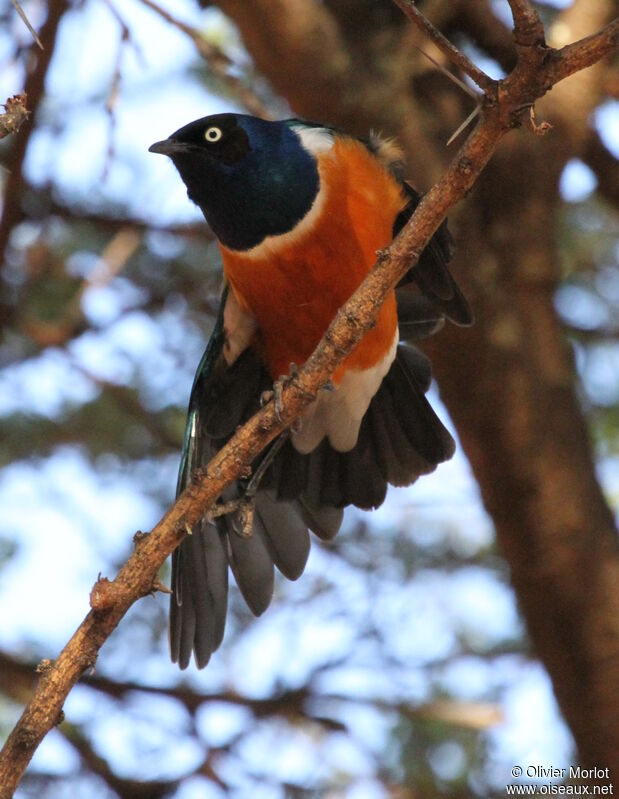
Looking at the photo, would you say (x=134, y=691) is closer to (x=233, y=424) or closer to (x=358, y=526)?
(x=233, y=424)

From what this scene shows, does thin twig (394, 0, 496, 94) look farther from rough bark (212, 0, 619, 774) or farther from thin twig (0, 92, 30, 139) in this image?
rough bark (212, 0, 619, 774)

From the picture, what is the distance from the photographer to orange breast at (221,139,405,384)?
3.65 meters

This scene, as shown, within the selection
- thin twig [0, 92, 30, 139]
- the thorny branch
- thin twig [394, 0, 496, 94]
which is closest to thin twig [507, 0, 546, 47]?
the thorny branch

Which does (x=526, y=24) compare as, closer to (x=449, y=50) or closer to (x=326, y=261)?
(x=449, y=50)

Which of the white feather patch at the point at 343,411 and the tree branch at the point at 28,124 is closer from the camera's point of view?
the white feather patch at the point at 343,411

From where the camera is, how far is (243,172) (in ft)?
12.9

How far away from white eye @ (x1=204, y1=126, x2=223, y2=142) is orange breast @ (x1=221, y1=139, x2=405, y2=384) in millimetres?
403

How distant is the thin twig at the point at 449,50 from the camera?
231 centimetres

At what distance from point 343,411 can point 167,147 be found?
44.8 inches

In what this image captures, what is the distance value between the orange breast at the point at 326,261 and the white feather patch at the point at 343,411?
0.43ft

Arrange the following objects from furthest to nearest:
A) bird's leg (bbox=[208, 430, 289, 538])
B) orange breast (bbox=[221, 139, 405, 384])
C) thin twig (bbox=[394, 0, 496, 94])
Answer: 1. orange breast (bbox=[221, 139, 405, 384])
2. bird's leg (bbox=[208, 430, 289, 538])
3. thin twig (bbox=[394, 0, 496, 94])

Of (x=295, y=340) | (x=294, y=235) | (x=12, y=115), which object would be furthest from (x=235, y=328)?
(x=12, y=115)

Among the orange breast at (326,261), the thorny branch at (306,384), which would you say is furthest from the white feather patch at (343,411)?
the thorny branch at (306,384)

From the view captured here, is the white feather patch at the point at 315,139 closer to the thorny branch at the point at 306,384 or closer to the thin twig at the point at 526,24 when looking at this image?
the thorny branch at the point at 306,384
